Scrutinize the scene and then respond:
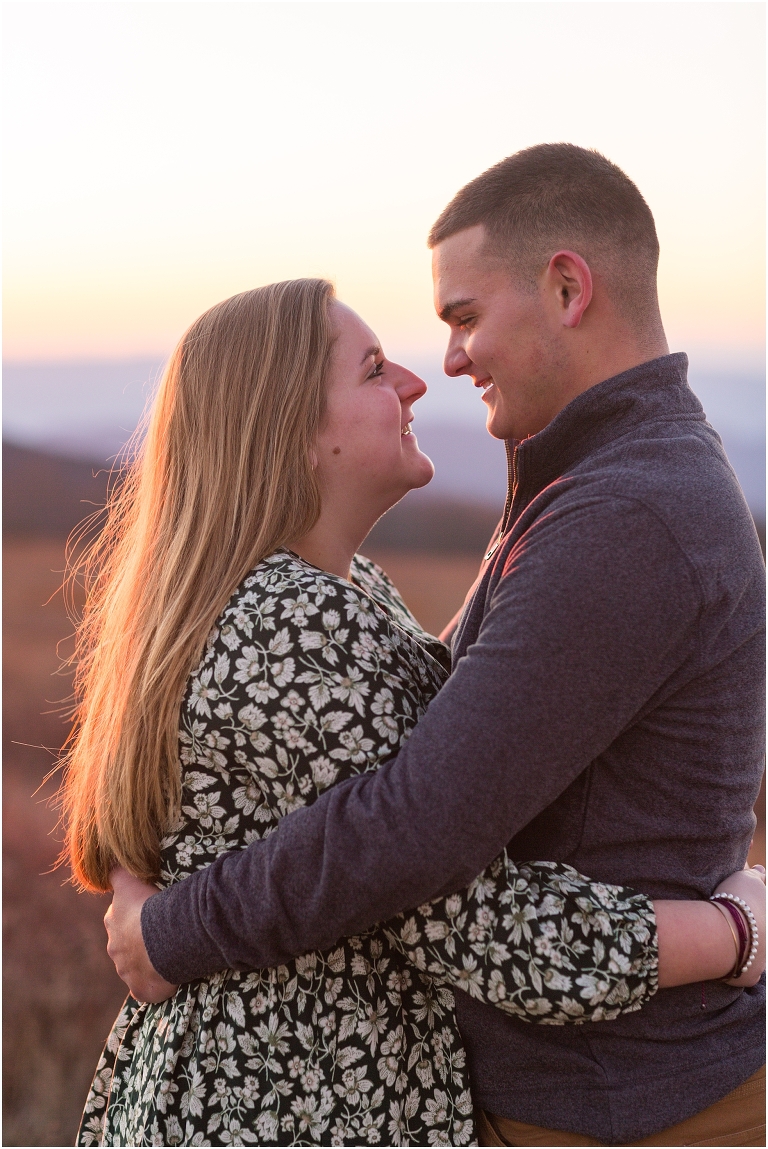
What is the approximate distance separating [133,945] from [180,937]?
0.15 meters

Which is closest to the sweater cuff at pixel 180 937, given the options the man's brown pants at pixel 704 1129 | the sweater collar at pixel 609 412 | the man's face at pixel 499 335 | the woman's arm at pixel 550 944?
the woman's arm at pixel 550 944

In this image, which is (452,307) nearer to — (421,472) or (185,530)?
(421,472)

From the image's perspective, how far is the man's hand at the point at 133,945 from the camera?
1543mm

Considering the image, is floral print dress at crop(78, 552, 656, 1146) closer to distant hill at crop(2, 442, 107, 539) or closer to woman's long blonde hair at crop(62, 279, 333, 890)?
woman's long blonde hair at crop(62, 279, 333, 890)

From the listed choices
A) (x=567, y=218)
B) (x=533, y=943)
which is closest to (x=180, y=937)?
(x=533, y=943)

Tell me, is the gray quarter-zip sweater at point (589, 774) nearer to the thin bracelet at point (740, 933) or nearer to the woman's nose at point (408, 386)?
the thin bracelet at point (740, 933)

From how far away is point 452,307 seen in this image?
6.21 feet

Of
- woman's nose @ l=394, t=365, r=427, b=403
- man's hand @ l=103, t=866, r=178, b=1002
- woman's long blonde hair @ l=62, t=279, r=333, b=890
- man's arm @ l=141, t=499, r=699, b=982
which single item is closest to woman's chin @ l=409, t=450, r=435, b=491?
woman's nose @ l=394, t=365, r=427, b=403

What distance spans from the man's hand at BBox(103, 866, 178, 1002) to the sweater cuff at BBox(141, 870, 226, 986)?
0.14 feet

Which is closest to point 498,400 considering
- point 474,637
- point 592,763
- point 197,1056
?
point 474,637

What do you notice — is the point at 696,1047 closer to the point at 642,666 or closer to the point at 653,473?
the point at 642,666

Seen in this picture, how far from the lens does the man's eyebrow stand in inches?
73.7

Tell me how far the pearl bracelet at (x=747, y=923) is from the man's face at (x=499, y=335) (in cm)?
93

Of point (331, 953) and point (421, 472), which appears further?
point (421, 472)
